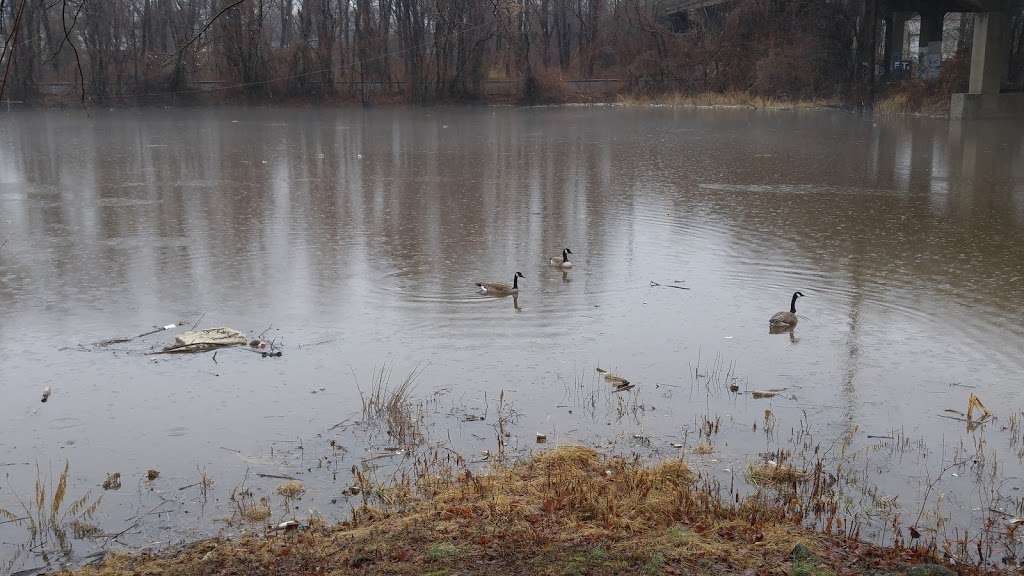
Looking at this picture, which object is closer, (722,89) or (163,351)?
(163,351)

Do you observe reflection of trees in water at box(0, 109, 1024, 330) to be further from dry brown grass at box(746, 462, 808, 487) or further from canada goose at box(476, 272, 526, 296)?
dry brown grass at box(746, 462, 808, 487)

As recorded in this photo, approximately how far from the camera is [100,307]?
10.8m

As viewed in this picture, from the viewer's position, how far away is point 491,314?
34.8 ft

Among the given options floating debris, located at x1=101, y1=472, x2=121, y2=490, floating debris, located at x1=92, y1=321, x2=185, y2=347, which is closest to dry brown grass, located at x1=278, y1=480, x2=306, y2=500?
floating debris, located at x1=101, y1=472, x2=121, y2=490

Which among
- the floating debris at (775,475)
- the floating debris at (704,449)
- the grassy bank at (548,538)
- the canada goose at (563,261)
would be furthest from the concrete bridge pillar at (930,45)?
the grassy bank at (548,538)

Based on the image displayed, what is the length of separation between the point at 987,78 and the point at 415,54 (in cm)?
2881

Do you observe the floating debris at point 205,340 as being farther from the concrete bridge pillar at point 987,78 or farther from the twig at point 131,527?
the concrete bridge pillar at point 987,78

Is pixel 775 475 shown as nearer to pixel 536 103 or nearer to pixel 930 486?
pixel 930 486

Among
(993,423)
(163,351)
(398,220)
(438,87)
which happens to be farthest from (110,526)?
(438,87)

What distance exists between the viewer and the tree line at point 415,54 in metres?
51.9

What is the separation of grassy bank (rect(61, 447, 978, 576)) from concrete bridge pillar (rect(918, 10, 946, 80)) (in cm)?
4268

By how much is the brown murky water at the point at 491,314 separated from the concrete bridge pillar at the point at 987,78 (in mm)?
15918

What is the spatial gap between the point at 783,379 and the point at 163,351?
538cm

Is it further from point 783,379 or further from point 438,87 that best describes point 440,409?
point 438,87
